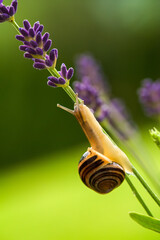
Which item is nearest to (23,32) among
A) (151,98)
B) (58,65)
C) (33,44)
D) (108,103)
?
(33,44)

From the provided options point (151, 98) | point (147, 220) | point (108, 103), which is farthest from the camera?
point (108, 103)

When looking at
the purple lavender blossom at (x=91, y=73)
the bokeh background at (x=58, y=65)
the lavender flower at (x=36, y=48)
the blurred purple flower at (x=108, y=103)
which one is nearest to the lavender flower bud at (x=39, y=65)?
the lavender flower at (x=36, y=48)

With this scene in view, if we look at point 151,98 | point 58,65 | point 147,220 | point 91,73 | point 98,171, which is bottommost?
point 147,220

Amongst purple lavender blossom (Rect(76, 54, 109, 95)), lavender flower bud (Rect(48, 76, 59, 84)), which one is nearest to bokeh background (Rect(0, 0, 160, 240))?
purple lavender blossom (Rect(76, 54, 109, 95))

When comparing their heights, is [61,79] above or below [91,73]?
below

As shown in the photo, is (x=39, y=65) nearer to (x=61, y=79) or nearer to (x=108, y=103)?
(x=61, y=79)

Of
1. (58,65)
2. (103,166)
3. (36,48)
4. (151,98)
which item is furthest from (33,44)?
(58,65)

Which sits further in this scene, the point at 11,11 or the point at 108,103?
the point at 108,103

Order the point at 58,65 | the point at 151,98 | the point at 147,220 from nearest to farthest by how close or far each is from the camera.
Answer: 1. the point at 147,220
2. the point at 151,98
3. the point at 58,65
